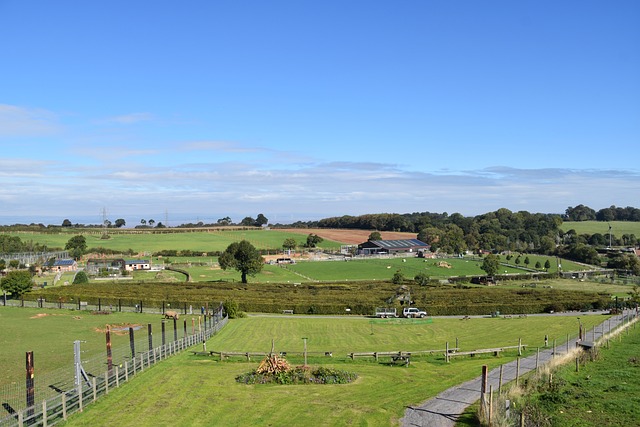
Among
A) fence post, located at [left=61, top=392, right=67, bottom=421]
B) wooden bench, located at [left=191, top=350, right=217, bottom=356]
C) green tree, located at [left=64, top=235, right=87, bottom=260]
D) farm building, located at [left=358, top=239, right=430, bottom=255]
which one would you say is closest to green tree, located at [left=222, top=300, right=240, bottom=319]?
wooden bench, located at [left=191, top=350, right=217, bottom=356]

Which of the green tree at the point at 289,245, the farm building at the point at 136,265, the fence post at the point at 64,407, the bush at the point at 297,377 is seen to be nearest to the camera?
the fence post at the point at 64,407

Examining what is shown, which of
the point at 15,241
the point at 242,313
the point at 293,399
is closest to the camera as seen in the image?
the point at 293,399

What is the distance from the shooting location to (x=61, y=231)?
192750 mm

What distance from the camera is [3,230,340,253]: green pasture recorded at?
508 feet

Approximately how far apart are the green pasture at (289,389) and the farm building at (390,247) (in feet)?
369

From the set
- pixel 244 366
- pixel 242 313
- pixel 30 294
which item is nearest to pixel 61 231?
pixel 30 294

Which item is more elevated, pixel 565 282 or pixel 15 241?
pixel 15 241

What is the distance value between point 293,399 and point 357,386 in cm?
383

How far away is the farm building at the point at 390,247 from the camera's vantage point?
158125 mm

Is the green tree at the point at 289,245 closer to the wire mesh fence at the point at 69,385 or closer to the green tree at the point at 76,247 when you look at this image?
the green tree at the point at 76,247

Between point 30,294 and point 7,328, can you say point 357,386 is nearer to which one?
point 7,328

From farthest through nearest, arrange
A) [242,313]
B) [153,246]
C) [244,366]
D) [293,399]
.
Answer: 1. [153,246]
2. [242,313]
3. [244,366]
4. [293,399]

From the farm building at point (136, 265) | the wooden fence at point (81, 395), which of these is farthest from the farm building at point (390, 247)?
the wooden fence at point (81, 395)

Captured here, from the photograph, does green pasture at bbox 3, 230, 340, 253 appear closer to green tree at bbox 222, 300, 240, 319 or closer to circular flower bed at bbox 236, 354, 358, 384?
green tree at bbox 222, 300, 240, 319
